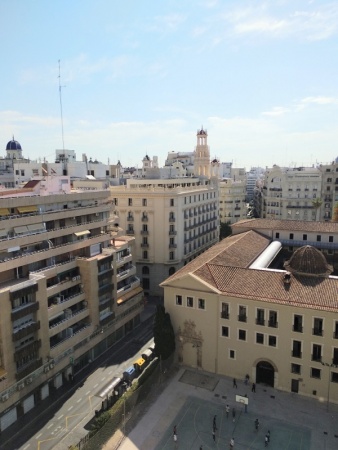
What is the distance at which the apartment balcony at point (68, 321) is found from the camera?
5258 cm

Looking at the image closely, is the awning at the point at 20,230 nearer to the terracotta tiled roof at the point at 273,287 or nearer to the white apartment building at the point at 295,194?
the terracotta tiled roof at the point at 273,287

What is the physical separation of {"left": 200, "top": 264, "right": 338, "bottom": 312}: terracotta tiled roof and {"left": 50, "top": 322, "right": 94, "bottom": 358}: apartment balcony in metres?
19.6

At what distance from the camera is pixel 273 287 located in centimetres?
5406

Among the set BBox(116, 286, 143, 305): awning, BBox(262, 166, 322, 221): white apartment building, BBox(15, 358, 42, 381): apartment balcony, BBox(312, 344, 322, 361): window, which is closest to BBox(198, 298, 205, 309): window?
BBox(312, 344, 322, 361): window

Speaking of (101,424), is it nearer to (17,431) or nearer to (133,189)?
(17,431)

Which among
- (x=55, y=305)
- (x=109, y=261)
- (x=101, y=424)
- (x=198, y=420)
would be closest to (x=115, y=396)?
(x=101, y=424)

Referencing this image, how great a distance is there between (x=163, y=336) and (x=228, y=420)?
48.2 ft

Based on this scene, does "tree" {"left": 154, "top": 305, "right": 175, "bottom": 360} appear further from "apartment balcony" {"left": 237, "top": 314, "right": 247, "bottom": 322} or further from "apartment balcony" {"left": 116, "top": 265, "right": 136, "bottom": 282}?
"apartment balcony" {"left": 116, "top": 265, "right": 136, "bottom": 282}

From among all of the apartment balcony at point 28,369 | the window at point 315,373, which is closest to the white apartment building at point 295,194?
the window at point 315,373

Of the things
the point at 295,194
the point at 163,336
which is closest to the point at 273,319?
the point at 163,336

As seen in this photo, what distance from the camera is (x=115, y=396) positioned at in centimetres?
5038

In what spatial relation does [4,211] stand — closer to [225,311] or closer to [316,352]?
[225,311]

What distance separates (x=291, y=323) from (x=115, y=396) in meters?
25.5

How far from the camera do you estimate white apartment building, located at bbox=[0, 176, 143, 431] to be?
151ft
